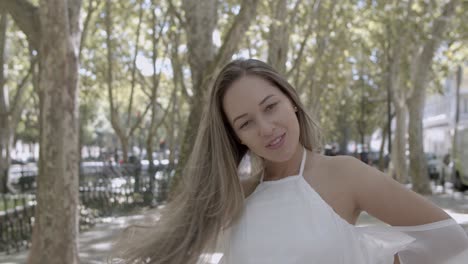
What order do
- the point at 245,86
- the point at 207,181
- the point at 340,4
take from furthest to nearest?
1. the point at 340,4
2. the point at 207,181
3. the point at 245,86

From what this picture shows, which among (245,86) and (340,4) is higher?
(340,4)

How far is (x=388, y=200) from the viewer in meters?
2.14

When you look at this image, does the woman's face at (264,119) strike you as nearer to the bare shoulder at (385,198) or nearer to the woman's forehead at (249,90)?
the woman's forehead at (249,90)

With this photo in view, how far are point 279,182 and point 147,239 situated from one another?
59cm

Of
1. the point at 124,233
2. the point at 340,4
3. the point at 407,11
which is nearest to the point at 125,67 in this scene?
the point at 340,4

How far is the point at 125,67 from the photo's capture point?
96.1ft

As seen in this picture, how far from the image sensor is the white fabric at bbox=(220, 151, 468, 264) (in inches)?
85.0

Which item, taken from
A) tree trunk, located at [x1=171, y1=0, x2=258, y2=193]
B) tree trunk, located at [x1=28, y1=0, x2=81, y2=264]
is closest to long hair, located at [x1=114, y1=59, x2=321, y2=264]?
tree trunk, located at [x1=28, y1=0, x2=81, y2=264]

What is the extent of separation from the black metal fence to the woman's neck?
7.41 m

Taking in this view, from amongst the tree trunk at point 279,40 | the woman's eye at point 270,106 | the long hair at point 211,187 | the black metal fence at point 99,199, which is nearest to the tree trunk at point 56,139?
the long hair at point 211,187

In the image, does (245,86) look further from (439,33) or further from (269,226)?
(439,33)

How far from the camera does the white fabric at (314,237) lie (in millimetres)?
2158

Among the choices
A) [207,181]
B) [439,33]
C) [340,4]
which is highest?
[340,4]

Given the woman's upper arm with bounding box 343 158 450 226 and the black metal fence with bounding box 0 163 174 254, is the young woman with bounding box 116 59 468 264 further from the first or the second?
the black metal fence with bounding box 0 163 174 254
